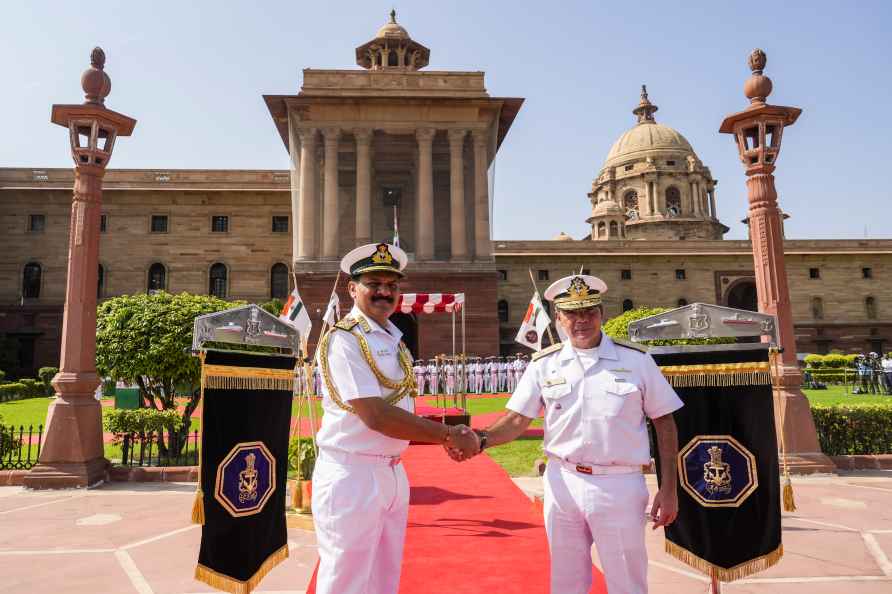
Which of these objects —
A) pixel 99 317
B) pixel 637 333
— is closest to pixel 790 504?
pixel 637 333

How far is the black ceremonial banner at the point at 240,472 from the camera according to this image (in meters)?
3.83

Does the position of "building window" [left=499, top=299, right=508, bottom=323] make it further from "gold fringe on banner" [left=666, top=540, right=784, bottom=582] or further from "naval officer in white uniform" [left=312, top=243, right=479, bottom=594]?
"naval officer in white uniform" [left=312, top=243, right=479, bottom=594]

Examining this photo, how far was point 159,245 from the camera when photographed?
38.5 m

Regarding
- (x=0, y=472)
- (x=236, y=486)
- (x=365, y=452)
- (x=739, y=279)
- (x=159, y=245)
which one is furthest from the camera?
(x=739, y=279)

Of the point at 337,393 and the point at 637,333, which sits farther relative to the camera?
the point at 637,333

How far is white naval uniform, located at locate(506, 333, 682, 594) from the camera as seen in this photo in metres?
2.95

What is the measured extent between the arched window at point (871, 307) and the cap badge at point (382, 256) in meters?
53.0

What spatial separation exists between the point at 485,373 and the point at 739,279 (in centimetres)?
2764

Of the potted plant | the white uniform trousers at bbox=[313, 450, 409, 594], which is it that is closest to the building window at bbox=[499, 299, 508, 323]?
the potted plant

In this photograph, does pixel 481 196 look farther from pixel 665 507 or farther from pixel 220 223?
pixel 665 507

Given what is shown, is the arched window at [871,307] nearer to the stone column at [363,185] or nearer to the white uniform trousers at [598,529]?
the stone column at [363,185]

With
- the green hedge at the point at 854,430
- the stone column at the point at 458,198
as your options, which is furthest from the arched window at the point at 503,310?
the green hedge at the point at 854,430

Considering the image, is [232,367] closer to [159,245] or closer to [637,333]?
[637,333]

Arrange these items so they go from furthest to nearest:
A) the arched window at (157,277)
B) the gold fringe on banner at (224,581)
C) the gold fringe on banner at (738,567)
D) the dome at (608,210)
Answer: the dome at (608,210) → the arched window at (157,277) → the gold fringe on banner at (738,567) → the gold fringe on banner at (224,581)
